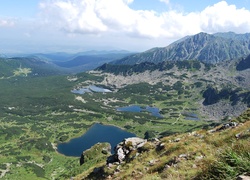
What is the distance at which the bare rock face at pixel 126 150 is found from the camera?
3944 centimetres

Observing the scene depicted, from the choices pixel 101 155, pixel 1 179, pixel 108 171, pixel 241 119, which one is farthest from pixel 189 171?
pixel 1 179

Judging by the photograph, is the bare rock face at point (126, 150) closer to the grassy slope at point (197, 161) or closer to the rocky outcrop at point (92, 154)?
the grassy slope at point (197, 161)

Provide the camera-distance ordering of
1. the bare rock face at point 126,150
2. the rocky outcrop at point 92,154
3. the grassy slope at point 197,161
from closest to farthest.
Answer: the grassy slope at point 197,161 → the bare rock face at point 126,150 → the rocky outcrop at point 92,154

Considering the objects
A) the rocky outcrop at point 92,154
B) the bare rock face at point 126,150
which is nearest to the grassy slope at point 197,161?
the bare rock face at point 126,150

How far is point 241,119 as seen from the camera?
152 feet

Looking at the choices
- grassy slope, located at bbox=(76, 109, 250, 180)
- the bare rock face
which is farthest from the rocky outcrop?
grassy slope, located at bbox=(76, 109, 250, 180)

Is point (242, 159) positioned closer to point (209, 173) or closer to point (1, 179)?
point (209, 173)

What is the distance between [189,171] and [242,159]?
7.86 metres

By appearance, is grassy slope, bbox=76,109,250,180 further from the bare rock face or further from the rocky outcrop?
the rocky outcrop

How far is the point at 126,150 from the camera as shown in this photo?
139 ft

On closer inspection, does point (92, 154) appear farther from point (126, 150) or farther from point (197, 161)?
point (197, 161)

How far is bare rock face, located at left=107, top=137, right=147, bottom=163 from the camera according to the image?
39.4 meters

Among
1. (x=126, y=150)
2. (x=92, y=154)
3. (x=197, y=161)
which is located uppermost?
(x=197, y=161)

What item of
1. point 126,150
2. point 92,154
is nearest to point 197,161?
point 126,150
